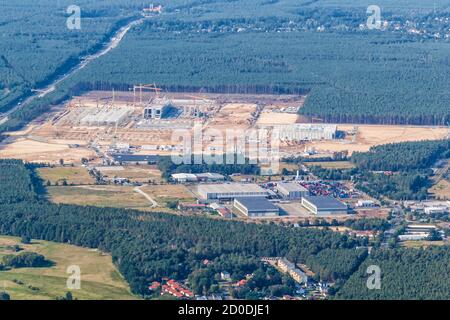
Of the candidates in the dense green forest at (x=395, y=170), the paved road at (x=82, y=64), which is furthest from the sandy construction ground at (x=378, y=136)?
the paved road at (x=82, y=64)

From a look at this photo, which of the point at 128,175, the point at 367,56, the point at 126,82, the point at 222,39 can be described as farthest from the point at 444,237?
the point at 222,39

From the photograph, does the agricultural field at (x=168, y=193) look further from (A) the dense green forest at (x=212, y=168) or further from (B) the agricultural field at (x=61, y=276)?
(B) the agricultural field at (x=61, y=276)

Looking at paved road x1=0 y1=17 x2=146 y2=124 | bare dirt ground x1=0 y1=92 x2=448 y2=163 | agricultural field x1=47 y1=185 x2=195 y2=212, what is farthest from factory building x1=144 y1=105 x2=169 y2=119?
agricultural field x1=47 y1=185 x2=195 y2=212

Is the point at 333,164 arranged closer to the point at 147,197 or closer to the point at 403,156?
the point at 403,156

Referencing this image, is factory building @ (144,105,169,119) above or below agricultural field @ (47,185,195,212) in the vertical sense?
below

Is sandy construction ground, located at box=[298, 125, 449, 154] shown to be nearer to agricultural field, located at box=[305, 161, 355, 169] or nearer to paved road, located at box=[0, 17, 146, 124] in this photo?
agricultural field, located at box=[305, 161, 355, 169]

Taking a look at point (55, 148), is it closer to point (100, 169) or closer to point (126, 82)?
point (100, 169)

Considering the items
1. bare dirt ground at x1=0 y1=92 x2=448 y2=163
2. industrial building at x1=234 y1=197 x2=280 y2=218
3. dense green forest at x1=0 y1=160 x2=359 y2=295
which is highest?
dense green forest at x1=0 y1=160 x2=359 y2=295
